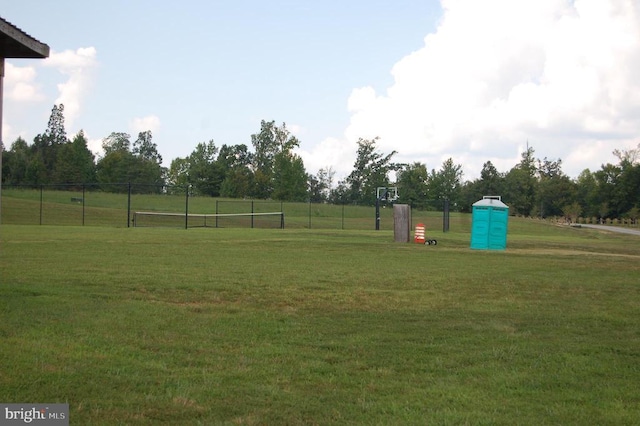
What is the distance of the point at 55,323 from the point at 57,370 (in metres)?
2.13

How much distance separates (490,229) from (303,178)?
74.1 meters

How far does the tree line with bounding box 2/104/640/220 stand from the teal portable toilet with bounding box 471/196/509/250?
64468 millimetres

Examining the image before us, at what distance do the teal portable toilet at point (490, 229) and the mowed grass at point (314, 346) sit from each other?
12056 millimetres

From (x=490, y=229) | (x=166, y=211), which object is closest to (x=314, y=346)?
(x=490, y=229)

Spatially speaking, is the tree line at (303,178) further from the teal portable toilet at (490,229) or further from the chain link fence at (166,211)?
the teal portable toilet at (490,229)

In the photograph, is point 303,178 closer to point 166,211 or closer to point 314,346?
point 166,211

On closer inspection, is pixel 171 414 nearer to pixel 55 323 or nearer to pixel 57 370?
pixel 57 370

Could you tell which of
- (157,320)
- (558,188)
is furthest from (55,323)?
(558,188)

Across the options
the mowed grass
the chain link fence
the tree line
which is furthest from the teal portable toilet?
the tree line

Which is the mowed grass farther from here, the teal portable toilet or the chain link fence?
the chain link fence

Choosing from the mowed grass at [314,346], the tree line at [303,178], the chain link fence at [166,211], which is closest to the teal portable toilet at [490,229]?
the mowed grass at [314,346]

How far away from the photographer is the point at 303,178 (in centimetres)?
9994

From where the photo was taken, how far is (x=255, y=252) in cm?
2038

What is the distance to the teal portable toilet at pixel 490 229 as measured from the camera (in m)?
26.6
